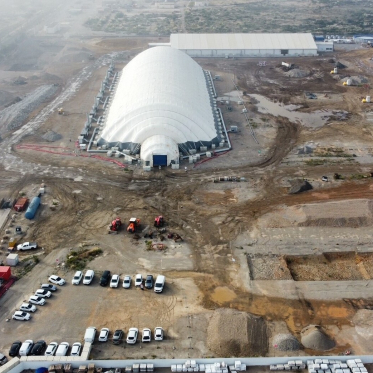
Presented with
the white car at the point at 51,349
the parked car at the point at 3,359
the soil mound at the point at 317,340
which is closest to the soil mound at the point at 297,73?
the soil mound at the point at 317,340

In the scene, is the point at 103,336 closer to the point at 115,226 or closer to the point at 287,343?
the point at 287,343

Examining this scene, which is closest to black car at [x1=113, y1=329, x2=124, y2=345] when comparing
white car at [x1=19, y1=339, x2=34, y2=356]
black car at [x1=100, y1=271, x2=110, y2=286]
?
black car at [x1=100, y1=271, x2=110, y2=286]

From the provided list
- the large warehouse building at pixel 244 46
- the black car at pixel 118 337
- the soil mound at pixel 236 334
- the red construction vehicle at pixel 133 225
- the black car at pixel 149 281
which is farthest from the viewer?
the large warehouse building at pixel 244 46

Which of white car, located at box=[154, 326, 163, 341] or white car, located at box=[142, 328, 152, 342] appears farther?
white car, located at box=[154, 326, 163, 341]

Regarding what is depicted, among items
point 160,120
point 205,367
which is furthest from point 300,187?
point 205,367

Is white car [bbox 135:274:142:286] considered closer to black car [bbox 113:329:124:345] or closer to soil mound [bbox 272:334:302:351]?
black car [bbox 113:329:124:345]

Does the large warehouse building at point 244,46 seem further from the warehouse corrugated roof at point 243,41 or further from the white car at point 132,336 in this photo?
the white car at point 132,336

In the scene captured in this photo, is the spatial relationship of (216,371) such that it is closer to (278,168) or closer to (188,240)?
(188,240)
